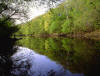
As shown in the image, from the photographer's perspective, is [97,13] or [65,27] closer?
[97,13]

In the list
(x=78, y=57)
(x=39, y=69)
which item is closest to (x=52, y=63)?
(x=39, y=69)

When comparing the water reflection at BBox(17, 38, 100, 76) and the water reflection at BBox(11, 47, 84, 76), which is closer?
the water reflection at BBox(11, 47, 84, 76)

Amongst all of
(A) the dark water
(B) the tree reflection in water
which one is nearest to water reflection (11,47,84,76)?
(A) the dark water

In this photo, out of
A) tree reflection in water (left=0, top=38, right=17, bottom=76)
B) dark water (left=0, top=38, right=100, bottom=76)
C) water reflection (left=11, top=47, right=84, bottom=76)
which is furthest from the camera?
tree reflection in water (left=0, top=38, right=17, bottom=76)

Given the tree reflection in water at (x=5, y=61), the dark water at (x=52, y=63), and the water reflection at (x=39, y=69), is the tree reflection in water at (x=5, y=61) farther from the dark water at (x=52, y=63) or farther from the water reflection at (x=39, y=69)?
the water reflection at (x=39, y=69)

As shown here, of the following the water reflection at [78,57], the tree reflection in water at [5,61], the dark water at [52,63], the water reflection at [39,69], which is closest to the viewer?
the water reflection at [39,69]

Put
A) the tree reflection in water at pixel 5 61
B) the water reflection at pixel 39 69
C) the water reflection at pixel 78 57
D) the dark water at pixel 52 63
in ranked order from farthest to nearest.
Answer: the water reflection at pixel 78 57
the tree reflection in water at pixel 5 61
the dark water at pixel 52 63
the water reflection at pixel 39 69

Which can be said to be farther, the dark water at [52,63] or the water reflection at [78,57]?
the water reflection at [78,57]

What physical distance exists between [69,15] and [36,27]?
52756 millimetres

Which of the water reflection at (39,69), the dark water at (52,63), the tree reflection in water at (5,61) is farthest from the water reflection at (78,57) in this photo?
the tree reflection in water at (5,61)

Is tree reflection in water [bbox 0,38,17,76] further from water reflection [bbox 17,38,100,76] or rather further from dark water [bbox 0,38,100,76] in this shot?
water reflection [bbox 17,38,100,76]

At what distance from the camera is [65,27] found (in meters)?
46.4

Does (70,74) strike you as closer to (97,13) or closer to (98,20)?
(97,13)

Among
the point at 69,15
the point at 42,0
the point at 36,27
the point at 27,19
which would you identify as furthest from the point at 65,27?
the point at 36,27
